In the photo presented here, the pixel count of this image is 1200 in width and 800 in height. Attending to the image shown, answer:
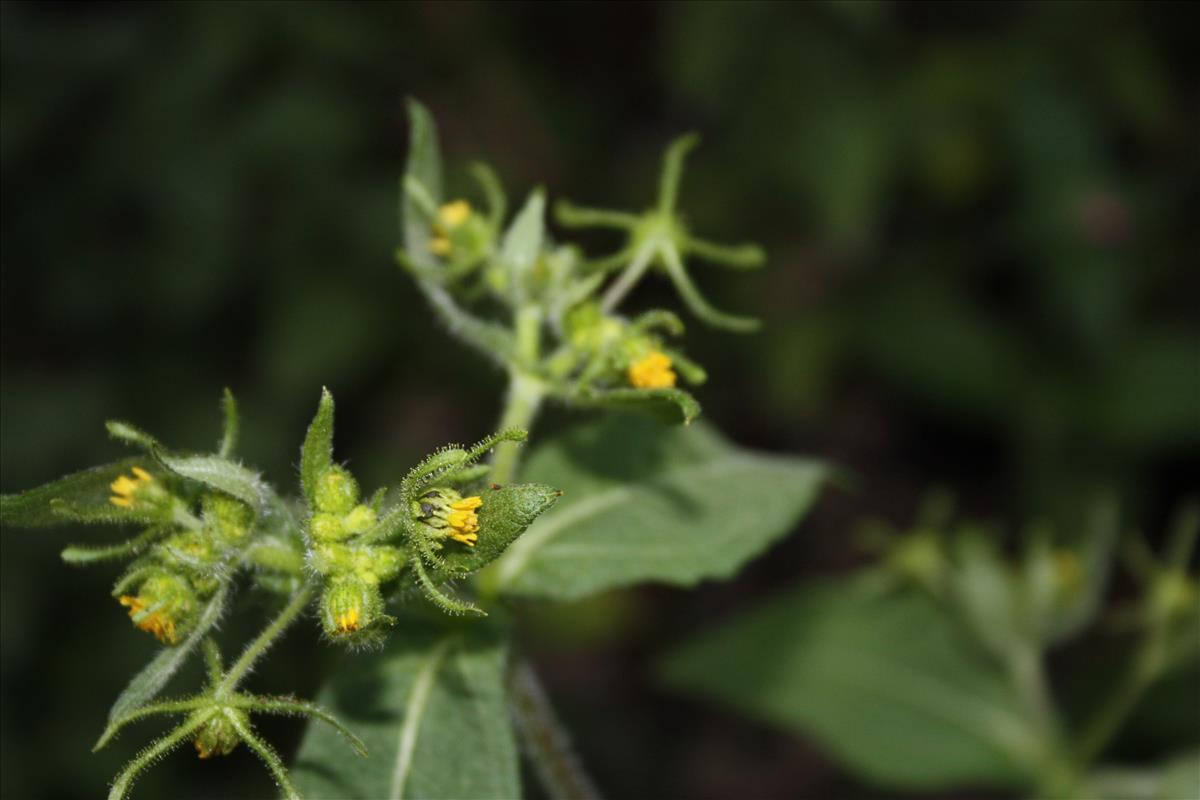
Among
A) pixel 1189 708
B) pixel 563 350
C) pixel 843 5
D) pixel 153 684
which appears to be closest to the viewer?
pixel 153 684

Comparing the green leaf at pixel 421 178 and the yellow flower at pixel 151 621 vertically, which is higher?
the green leaf at pixel 421 178

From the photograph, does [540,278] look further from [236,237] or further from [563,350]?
[236,237]

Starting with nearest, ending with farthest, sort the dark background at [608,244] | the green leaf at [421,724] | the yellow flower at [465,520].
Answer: the yellow flower at [465,520]
the green leaf at [421,724]
the dark background at [608,244]

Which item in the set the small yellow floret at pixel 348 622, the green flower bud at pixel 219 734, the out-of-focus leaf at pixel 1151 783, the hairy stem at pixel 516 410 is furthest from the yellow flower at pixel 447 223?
the out-of-focus leaf at pixel 1151 783

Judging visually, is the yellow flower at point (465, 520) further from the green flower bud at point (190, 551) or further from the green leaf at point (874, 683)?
the green leaf at point (874, 683)

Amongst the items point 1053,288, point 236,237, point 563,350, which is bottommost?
point 563,350

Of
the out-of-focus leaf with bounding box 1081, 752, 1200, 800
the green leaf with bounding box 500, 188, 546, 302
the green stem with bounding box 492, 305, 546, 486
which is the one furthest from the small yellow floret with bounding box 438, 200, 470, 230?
the out-of-focus leaf with bounding box 1081, 752, 1200, 800

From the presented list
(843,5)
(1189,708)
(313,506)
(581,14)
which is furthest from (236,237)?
(1189,708)

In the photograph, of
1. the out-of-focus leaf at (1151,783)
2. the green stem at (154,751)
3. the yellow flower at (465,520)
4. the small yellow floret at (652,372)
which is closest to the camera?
the green stem at (154,751)
